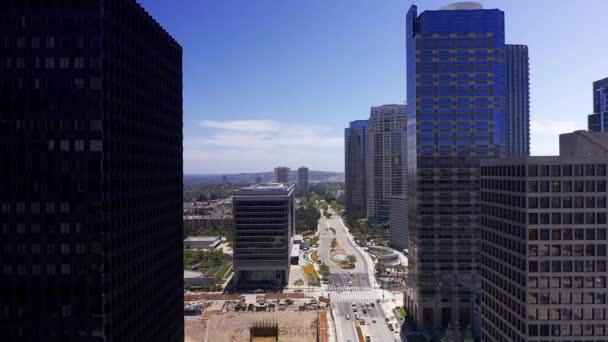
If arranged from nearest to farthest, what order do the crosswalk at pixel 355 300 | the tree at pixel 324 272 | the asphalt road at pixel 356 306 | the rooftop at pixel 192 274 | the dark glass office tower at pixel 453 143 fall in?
1. the asphalt road at pixel 356 306
2. the dark glass office tower at pixel 453 143
3. the crosswalk at pixel 355 300
4. the rooftop at pixel 192 274
5. the tree at pixel 324 272

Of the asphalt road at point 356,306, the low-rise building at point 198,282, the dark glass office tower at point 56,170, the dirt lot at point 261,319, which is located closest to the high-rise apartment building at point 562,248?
the asphalt road at point 356,306

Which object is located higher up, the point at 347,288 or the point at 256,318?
the point at 256,318

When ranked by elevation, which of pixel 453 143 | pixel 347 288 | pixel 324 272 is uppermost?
pixel 453 143

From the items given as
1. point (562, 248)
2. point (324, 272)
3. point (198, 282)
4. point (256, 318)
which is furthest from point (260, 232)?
point (562, 248)

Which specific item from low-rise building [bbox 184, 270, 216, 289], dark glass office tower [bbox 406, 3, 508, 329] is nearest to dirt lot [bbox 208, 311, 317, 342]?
dark glass office tower [bbox 406, 3, 508, 329]

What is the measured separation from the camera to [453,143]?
134 m

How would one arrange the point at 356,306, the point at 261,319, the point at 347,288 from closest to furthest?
the point at 261,319 → the point at 356,306 → the point at 347,288

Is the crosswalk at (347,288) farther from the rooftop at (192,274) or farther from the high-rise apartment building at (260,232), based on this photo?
the rooftop at (192,274)

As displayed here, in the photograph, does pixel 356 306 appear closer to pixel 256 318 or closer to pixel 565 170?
pixel 256 318

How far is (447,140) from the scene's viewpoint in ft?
439

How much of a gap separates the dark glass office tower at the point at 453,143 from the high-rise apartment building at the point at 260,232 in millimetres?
61483

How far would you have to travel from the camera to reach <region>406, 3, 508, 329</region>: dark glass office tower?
435 ft

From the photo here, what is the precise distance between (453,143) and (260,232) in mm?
83309

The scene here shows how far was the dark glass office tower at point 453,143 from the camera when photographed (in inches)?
5217
